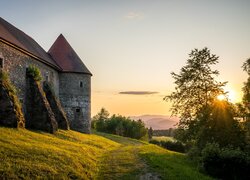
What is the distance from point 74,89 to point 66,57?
14.3 ft

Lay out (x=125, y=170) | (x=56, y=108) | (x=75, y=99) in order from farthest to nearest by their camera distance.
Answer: (x=75, y=99)
(x=56, y=108)
(x=125, y=170)

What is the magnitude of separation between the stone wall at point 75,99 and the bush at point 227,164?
2143cm

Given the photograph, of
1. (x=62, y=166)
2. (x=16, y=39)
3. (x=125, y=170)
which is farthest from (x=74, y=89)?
(x=62, y=166)

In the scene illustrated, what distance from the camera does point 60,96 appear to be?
1407 inches

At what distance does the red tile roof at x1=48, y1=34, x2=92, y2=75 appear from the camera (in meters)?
36.4

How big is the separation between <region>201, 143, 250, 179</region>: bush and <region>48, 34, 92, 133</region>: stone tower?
21425mm

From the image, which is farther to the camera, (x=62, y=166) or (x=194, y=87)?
(x=194, y=87)

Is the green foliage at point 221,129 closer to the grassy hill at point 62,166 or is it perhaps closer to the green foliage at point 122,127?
the grassy hill at point 62,166

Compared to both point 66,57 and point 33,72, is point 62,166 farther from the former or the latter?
point 66,57

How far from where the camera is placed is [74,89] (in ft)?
119

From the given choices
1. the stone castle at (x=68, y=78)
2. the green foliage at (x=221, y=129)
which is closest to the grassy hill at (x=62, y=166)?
the green foliage at (x=221, y=129)

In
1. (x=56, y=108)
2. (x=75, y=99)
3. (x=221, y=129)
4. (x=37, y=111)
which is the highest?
(x=75, y=99)

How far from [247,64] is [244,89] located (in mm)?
3301

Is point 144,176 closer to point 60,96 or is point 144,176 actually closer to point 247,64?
point 60,96
